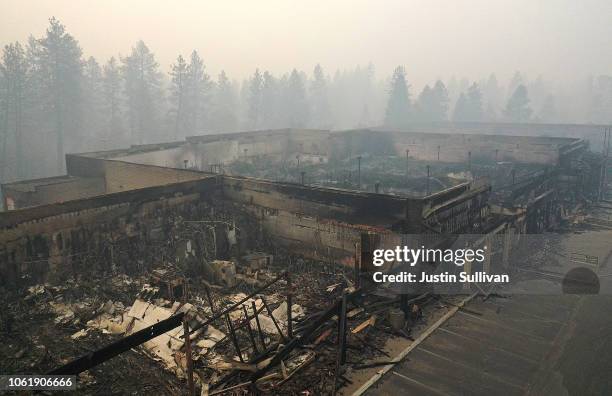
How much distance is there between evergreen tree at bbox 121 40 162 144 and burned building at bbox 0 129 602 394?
30.0m

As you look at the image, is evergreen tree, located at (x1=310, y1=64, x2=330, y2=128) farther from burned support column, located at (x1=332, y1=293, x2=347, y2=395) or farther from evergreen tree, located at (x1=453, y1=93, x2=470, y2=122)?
burned support column, located at (x1=332, y1=293, x2=347, y2=395)

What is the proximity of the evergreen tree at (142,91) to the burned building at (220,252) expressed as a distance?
3000 cm

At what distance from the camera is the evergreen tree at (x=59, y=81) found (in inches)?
1676

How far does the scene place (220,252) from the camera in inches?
685

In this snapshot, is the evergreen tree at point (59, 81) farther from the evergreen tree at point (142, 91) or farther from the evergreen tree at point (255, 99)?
the evergreen tree at point (255, 99)

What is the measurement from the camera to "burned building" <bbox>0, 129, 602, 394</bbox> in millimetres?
9914

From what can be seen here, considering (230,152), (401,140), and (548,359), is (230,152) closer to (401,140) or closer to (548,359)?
(401,140)

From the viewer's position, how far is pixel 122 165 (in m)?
23.1

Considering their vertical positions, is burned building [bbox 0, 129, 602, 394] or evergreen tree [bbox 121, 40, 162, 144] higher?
evergreen tree [bbox 121, 40, 162, 144]

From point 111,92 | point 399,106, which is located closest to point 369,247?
point 111,92

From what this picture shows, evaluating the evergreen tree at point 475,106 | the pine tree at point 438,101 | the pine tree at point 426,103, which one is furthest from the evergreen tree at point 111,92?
the evergreen tree at point 475,106

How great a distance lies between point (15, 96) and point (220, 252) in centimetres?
3753

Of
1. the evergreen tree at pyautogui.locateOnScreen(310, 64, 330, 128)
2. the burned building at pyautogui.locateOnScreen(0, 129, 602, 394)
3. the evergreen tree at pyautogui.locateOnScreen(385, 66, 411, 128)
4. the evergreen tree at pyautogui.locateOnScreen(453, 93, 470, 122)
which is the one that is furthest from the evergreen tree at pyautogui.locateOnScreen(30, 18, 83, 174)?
the evergreen tree at pyautogui.locateOnScreen(453, 93, 470, 122)

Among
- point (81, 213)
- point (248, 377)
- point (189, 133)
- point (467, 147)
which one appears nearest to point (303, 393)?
point (248, 377)
